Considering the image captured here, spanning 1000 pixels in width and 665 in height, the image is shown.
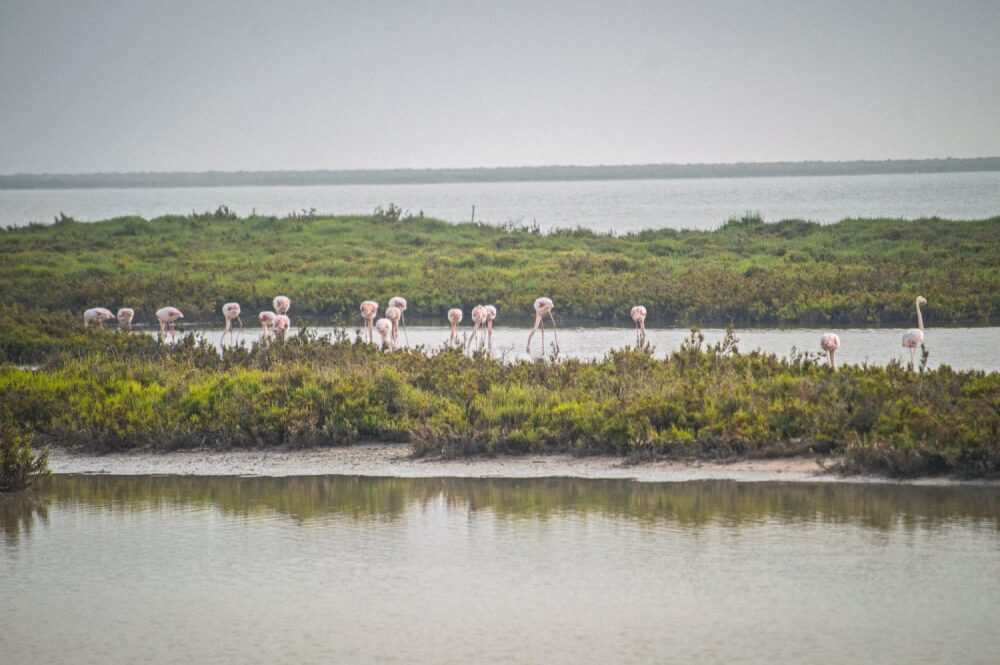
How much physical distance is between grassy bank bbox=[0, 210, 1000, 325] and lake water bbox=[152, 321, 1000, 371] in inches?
66.6

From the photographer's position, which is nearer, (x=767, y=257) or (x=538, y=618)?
(x=538, y=618)

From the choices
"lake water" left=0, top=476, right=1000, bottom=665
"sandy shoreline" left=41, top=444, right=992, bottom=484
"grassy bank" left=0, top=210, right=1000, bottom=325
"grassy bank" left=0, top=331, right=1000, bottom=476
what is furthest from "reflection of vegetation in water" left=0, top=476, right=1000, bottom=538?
"grassy bank" left=0, top=210, right=1000, bottom=325

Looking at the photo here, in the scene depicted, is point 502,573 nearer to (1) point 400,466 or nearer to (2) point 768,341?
(1) point 400,466

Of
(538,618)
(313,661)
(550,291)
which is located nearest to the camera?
(313,661)

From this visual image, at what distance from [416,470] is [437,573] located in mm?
3293

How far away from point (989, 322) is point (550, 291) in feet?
33.4

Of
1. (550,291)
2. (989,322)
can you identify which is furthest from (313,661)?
(550,291)

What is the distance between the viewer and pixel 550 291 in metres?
29.7

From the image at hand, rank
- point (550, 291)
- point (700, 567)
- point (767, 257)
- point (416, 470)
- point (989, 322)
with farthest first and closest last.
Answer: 1. point (767, 257)
2. point (550, 291)
3. point (989, 322)
4. point (416, 470)
5. point (700, 567)

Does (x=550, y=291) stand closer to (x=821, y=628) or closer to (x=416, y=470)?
(x=416, y=470)

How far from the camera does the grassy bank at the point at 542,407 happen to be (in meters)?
11.2

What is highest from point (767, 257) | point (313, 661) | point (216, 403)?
point (767, 257)

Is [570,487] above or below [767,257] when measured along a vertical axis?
below

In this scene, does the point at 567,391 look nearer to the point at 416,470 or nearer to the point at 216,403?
the point at 416,470
